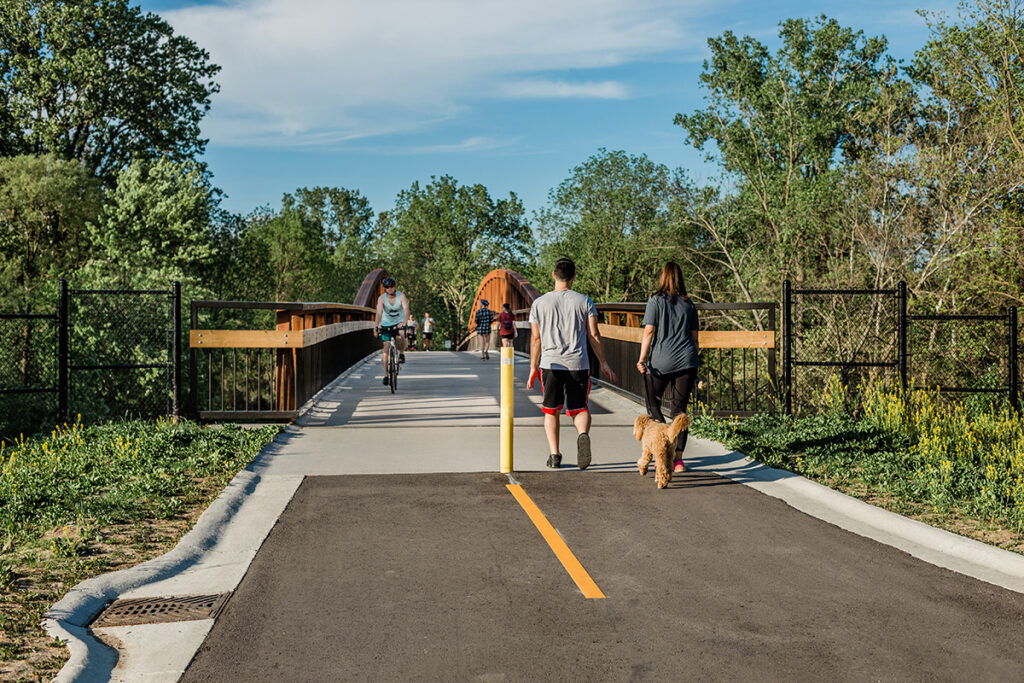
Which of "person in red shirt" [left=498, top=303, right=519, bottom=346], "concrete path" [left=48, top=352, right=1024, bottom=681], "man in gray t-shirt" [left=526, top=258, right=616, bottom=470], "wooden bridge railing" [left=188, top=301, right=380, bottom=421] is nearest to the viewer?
"concrete path" [left=48, top=352, right=1024, bottom=681]

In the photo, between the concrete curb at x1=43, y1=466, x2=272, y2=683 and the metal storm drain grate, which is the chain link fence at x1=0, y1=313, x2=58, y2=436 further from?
the metal storm drain grate

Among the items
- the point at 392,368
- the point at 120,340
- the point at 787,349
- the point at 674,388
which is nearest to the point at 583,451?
the point at 674,388

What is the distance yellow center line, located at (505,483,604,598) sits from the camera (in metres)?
4.88

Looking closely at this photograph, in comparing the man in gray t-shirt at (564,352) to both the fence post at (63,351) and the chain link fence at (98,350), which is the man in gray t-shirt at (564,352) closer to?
the fence post at (63,351)

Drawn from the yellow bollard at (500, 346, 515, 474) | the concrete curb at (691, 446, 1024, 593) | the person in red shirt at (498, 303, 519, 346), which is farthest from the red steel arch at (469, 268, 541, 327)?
the concrete curb at (691, 446, 1024, 593)

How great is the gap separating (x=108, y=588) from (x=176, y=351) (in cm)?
648

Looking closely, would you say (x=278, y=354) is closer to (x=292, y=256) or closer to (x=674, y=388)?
(x=674, y=388)

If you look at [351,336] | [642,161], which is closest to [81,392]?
[351,336]

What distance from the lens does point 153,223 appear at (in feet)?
123

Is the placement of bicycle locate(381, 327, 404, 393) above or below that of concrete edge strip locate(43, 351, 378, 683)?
above

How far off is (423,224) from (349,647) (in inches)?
2876

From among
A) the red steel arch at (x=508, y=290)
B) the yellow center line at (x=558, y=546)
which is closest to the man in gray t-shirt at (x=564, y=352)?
the yellow center line at (x=558, y=546)

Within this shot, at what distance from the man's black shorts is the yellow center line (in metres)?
1.00

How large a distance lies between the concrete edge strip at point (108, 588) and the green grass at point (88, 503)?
7 cm
